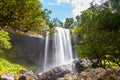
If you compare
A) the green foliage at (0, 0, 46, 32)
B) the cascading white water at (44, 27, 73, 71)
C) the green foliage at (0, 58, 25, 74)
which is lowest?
the green foliage at (0, 58, 25, 74)

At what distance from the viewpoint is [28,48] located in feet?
152

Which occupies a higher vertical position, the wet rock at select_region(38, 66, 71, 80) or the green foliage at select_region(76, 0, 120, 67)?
the green foliage at select_region(76, 0, 120, 67)

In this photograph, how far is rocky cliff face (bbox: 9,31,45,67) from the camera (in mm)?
44812

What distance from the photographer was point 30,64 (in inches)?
1748

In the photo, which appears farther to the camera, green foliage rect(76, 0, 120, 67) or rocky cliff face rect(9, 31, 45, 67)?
rocky cliff face rect(9, 31, 45, 67)

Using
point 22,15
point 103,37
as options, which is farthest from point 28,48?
point 22,15

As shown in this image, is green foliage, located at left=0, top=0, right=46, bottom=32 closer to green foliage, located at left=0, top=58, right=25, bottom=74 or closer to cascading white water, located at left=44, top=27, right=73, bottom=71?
green foliage, located at left=0, top=58, right=25, bottom=74

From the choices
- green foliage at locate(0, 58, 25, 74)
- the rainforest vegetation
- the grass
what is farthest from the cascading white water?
the rainforest vegetation

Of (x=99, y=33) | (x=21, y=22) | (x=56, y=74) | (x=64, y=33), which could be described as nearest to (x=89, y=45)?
(x=99, y=33)

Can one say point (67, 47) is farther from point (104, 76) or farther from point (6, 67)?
point (104, 76)

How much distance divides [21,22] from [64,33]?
3834 cm

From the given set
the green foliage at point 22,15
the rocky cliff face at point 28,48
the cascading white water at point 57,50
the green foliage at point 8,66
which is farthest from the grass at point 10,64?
the green foliage at point 22,15

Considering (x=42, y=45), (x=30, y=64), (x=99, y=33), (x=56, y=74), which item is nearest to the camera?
(x=99, y=33)

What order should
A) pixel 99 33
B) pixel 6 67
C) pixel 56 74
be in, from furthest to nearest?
pixel 6 67 < pixel 56 74 < pixel 99 33
